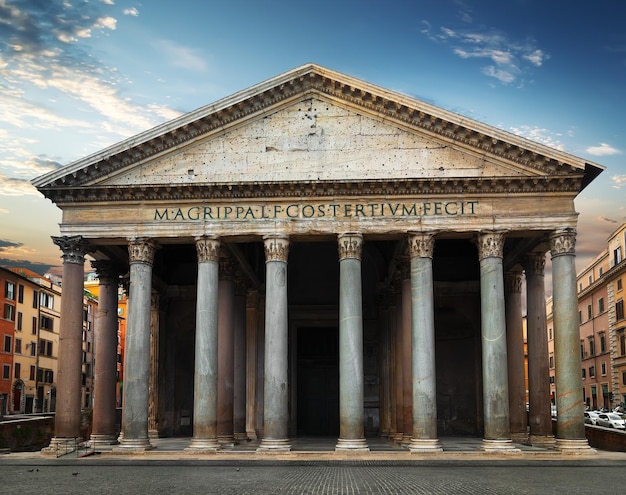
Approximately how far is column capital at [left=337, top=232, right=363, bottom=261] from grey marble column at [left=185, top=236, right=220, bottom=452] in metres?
4.16

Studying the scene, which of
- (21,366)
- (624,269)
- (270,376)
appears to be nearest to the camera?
(270,376)

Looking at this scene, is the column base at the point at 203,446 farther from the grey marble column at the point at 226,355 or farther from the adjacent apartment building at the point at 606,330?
the adjacent apartment building at the point at 606,330

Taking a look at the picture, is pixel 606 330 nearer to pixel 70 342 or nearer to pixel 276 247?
pixel 276 247

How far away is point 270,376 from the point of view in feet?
87.1

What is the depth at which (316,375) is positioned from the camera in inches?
1505

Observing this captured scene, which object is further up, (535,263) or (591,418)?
(535,263)

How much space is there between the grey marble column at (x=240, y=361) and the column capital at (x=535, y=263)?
11.3 m

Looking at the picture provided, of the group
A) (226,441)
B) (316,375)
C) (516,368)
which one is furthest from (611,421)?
(226,441)

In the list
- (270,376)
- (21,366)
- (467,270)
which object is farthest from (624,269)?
(21,366)

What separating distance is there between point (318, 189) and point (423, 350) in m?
6.30

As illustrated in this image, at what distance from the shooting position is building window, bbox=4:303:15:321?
59.3 meters

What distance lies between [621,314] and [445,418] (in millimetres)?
28527

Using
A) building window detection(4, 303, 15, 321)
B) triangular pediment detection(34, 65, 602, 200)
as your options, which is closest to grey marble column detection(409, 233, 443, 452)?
triangular pediment detection(34, 65, 602, 200)

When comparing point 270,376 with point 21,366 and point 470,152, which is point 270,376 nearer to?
point 470,152
